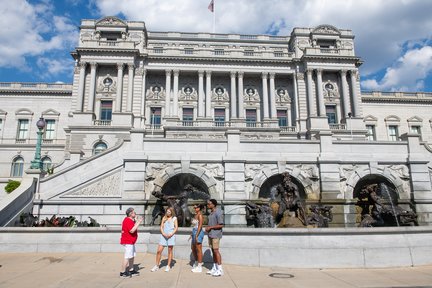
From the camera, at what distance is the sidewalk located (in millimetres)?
7641

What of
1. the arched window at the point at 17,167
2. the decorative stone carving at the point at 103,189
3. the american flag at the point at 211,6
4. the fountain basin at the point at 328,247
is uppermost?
the american flag at the point at 211,6

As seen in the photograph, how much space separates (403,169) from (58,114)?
48.6 metres

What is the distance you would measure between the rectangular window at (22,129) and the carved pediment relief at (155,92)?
20.5m

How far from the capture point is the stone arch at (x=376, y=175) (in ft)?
64.4

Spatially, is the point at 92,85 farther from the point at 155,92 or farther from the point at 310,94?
the point at 310,94

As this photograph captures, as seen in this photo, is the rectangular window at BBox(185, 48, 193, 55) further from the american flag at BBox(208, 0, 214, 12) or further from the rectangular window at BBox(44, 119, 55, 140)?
the rectangular window at BBox(44, 119, 55, 140)

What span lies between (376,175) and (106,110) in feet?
118

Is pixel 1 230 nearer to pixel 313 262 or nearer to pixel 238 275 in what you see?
pixel 238 275

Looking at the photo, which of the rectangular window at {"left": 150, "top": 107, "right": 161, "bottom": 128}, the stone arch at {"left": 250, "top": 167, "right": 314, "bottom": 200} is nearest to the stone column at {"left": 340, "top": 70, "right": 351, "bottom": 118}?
the rectangular window at {"left": 150, "top": 107, "right": 161, "bottom": 128}

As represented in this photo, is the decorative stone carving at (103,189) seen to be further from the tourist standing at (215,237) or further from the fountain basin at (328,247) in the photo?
the tourist standing at (215,237)

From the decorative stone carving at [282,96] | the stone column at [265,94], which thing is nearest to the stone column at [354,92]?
the decorative stone carving at [282,96]

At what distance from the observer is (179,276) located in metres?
8.57

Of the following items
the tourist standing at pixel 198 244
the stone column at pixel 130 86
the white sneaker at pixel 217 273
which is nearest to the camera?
the white sneaker at pixel 217 273

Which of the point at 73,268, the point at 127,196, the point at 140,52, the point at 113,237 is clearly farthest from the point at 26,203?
the point at 140,52
